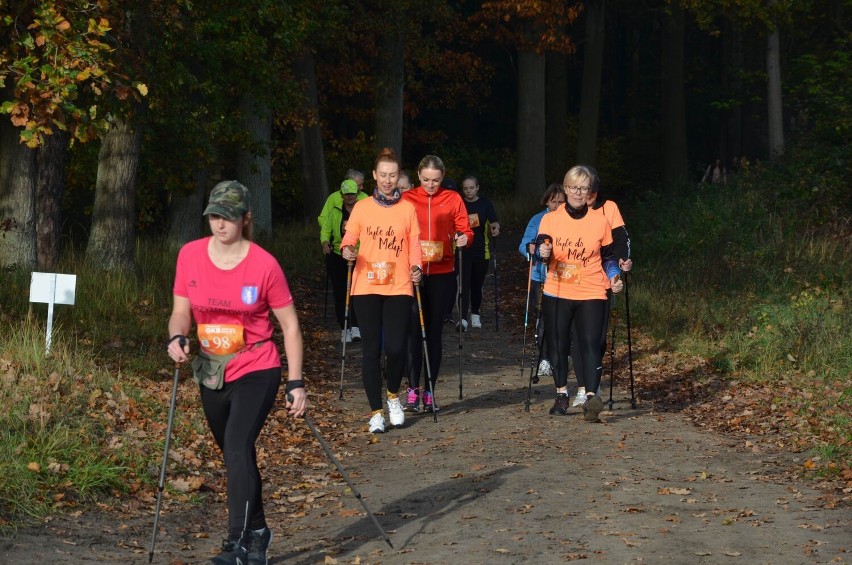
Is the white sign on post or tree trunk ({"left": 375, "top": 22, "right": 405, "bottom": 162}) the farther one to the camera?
tree trunk ({"left": 375, "top": 22, "right": 405, "bottom": 162})

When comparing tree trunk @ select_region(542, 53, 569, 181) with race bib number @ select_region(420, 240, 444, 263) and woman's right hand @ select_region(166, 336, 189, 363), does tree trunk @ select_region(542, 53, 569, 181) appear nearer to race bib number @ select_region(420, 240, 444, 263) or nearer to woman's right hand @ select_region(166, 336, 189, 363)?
race bib number @ select_region(420, 240, 444, 263)

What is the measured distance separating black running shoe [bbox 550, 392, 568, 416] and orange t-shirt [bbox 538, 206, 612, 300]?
3.26 ft

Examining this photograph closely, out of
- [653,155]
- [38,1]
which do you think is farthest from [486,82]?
[38,1]

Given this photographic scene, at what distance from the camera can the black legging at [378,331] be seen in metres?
11.7

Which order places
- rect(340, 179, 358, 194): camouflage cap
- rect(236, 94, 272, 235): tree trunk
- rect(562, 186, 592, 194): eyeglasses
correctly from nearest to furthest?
rect(562, 186, 592, 194): eyeglasses < rect(340, 179, 358, 194): camouflage cap < rect(236, 94, 272, 235): tree trunk

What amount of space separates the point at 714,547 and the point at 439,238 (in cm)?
584

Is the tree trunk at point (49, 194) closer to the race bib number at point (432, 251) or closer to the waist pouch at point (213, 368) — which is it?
the race bib number at point (432, 251)

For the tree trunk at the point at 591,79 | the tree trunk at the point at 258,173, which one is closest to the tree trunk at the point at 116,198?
the tree trunk at the point at 258,173

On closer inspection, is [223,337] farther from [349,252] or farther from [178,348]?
[349,252]

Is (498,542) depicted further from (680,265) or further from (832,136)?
(832,136)

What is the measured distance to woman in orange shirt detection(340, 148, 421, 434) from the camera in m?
11.6

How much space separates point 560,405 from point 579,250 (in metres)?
1.47

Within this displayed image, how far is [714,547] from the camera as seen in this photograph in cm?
782

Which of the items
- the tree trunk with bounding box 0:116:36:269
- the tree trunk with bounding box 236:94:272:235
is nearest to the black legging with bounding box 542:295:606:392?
the tree trunk with bounding box 0:116:36:269
